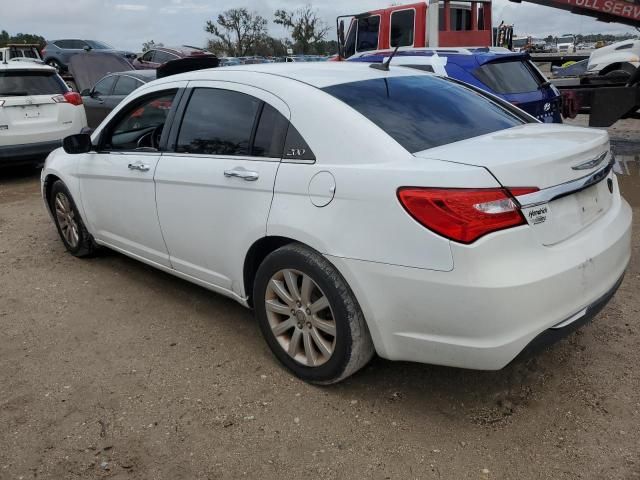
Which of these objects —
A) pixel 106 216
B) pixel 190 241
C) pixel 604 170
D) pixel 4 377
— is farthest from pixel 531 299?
pixel 106 216

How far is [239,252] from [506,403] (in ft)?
5.14

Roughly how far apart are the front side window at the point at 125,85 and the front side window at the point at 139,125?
6177 mm

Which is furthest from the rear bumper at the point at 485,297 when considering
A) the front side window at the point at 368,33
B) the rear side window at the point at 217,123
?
the front side window at the point at 368,33

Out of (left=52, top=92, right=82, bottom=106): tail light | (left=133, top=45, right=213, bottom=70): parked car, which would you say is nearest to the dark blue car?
(left=52, top=92, right=82, bottom=106): tail light

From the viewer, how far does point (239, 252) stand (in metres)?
3.13

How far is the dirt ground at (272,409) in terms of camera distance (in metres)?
2.45

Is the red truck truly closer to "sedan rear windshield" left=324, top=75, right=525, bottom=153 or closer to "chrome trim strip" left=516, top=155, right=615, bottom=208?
"sedan rear windshield" left=324, top=75, right=525, bottom=153

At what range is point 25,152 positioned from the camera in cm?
817

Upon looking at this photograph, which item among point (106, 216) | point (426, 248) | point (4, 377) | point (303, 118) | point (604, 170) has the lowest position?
point (4, 377)

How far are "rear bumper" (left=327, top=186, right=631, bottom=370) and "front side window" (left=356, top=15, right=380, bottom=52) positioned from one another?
9763 mm

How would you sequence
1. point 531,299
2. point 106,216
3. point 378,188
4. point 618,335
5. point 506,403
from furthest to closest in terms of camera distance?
point 106,216 < point 618,335 < point 506,403 < point 378,188 < point 531,299

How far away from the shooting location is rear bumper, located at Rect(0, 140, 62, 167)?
26.3ft

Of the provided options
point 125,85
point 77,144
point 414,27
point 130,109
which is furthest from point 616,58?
point 77,144

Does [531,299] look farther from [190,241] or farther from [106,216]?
[106,216]
